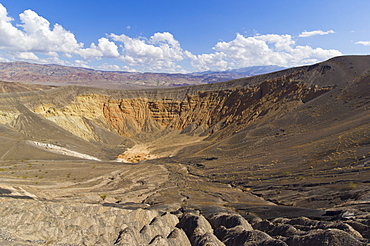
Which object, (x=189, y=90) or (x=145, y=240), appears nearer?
(x=145, y=240)

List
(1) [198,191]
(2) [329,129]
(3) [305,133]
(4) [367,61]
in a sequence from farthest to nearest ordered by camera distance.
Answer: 1. (4) [367,61]
2. (3) [305,133]
3. (2) [329,129]
4. (1) [198,191]

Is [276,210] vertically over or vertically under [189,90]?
under

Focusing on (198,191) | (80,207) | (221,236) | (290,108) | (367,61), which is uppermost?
(367,61)

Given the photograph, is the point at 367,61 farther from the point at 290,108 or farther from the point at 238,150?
the point at 238,150

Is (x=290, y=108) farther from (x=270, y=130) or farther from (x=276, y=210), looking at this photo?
(x=276, y=210)

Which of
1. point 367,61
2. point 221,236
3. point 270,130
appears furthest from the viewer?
point 367,61

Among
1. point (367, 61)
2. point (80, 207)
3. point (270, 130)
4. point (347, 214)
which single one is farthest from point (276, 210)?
point (367, 61)
